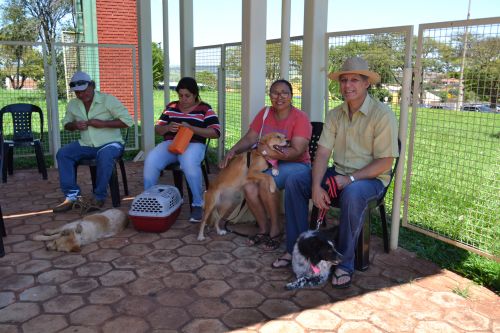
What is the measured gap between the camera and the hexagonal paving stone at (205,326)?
2.48 meters

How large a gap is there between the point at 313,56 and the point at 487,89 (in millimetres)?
1852

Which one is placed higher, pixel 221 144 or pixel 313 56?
pixel 313 56

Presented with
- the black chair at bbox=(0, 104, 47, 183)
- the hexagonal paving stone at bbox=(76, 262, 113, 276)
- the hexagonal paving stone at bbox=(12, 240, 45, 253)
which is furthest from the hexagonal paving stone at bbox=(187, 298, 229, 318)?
the black chair at bbox=(0, 104, 47, 183)

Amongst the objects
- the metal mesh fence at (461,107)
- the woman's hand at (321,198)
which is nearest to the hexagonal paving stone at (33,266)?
the woman's hand at (321,198)

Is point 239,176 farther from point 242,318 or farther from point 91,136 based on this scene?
point 91,136

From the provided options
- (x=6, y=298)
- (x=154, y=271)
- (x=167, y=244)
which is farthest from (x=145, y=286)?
(x=6, y=298)

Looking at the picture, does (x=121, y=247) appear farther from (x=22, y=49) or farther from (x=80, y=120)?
(x=22, y=49)

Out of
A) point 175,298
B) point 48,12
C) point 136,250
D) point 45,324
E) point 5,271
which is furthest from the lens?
point 48,12

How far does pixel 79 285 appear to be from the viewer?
2996 millimetres

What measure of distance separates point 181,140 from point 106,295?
5.98ft

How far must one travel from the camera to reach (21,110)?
6.01 meters

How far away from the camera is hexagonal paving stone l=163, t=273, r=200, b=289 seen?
9.89 feet

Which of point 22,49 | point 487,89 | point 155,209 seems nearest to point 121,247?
point 155,209

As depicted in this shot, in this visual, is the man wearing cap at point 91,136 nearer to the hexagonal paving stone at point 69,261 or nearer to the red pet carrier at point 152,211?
the red pet carrier at point 152,211
